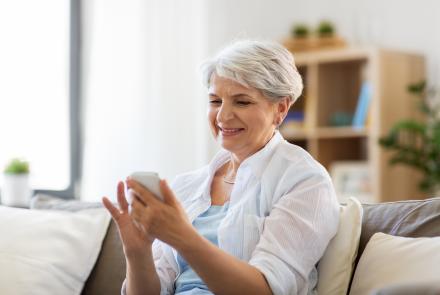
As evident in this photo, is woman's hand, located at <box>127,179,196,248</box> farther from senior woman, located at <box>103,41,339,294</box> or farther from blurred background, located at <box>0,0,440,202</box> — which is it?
blurred background, located at <box>0,0,440,202</box>

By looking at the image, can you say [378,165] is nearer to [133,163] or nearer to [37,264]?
[133,163]

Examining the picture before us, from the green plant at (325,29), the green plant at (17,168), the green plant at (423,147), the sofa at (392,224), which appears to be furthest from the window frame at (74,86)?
the sofa at (392,224)

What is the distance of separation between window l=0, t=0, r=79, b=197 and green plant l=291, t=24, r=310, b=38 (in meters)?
1.43

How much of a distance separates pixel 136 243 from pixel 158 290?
184 millimetres

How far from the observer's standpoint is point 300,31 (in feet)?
15.6

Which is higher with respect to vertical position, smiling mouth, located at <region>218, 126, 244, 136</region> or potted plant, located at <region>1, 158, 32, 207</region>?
smiling mouth, located at <region>218, 126, 244, 136</region>

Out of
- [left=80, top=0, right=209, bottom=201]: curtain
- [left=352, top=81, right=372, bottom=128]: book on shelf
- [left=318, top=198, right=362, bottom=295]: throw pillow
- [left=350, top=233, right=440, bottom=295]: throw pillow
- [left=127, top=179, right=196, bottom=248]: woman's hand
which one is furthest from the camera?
[left=352, top=81, right=372, bottom=128]: book on shelf

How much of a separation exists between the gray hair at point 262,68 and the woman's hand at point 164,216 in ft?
1.36

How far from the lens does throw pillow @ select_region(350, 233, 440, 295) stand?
62.6 inches

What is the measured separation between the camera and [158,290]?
71.2 inches

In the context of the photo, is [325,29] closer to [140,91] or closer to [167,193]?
[140,91]

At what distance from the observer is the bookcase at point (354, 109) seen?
4254 millimetres

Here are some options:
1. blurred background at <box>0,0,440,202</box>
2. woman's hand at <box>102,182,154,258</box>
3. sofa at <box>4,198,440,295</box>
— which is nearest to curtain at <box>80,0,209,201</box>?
blurred background at <box>0,0,440,202</box>

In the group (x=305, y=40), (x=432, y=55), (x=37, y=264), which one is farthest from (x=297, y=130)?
(x=37, y=264)
